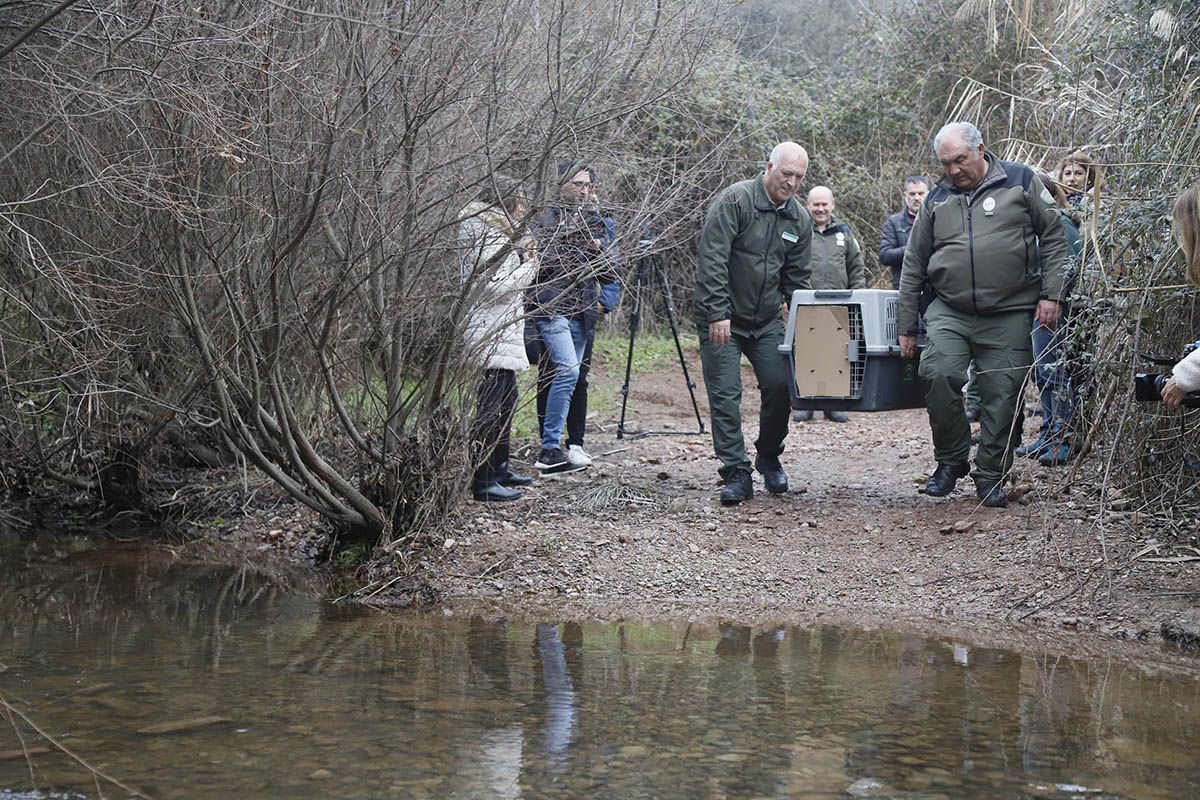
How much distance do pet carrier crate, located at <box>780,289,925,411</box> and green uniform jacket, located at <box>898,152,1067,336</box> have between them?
43 centimetres

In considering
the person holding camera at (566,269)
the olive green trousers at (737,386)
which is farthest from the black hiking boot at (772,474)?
→ the person holding camera at (566,269)

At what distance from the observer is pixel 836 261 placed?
11609 mm

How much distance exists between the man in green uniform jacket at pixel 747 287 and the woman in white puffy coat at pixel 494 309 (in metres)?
1.17

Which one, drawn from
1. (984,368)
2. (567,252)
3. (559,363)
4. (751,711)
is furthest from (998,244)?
(751,711)

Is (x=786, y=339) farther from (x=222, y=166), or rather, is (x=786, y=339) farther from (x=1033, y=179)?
(x=222, y=166)

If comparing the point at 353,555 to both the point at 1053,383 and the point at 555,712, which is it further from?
the point at 1053,383

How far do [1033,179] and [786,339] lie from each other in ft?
5.35

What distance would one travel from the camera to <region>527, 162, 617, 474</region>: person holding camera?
7.14 meters

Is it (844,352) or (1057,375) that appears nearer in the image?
(844,352)

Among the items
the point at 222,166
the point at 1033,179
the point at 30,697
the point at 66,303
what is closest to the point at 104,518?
the point at 66,303

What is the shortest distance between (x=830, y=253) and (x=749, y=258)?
366cm

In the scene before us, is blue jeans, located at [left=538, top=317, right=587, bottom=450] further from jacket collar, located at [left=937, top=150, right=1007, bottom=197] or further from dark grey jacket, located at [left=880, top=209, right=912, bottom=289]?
dark grey jacket, located at [left=880, top=209, right=912, bottom=289]

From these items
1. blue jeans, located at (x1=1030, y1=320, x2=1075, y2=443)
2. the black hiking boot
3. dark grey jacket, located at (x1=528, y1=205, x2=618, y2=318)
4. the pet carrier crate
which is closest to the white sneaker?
the black hiking boot

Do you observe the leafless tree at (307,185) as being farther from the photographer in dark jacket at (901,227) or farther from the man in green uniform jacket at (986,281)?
the photographer in dark jacket at (901,227)
